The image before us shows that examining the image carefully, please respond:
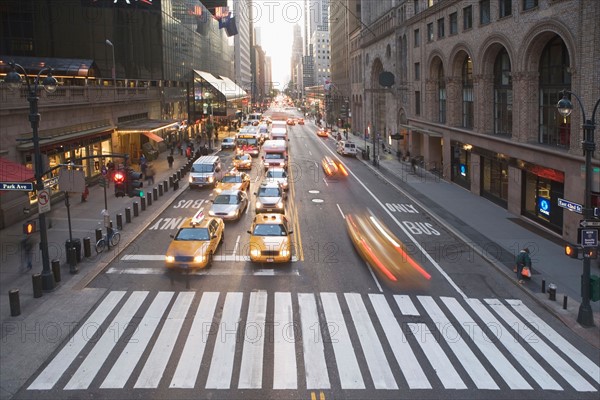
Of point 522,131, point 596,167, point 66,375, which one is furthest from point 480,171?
point 66,375

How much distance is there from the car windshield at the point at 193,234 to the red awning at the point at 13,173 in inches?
258

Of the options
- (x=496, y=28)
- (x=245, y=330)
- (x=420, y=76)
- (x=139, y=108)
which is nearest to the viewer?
(x=245, y=330)

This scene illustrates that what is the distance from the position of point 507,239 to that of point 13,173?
68.1ft

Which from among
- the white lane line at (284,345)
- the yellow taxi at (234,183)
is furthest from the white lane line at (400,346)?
the yellow taxi at (234,183)

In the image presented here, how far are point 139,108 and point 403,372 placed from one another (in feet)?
143

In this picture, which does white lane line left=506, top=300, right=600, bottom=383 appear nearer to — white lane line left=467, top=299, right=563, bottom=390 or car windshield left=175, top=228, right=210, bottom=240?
white lane line left=467, top=299, right=563, bottom=390

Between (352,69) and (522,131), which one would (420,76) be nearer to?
(522,131)

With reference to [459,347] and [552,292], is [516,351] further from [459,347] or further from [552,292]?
[552,292]

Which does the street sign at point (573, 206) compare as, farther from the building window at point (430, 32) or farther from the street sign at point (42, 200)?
the building window at point (430, 32)

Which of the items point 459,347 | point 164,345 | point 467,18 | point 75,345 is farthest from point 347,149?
point 75,345

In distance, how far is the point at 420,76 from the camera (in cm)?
4709

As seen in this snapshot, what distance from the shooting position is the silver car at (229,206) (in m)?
26.8

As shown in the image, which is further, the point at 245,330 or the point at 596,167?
the point at 596,167

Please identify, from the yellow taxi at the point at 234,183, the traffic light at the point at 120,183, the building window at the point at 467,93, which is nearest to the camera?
the traffic light at the point at 120,183
